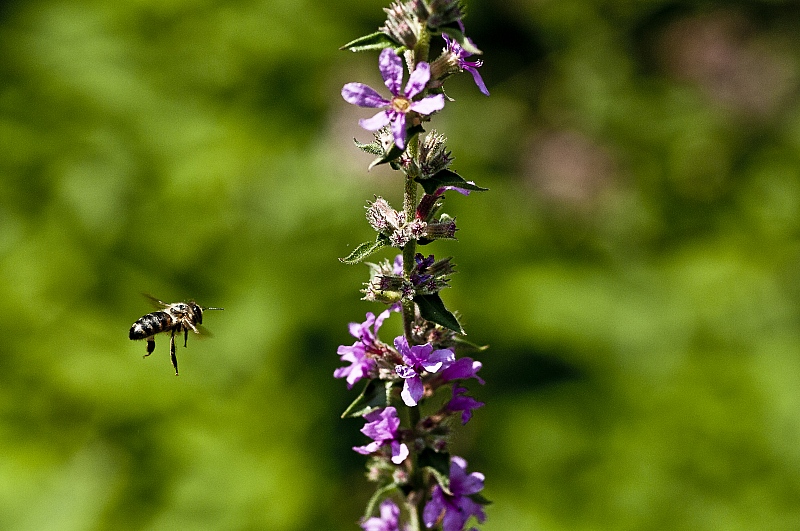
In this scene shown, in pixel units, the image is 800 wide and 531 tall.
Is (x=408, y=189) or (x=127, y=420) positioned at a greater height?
(x=127, y=420)

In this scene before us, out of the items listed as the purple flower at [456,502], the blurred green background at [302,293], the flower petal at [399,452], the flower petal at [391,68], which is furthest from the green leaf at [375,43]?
the blurred green background at [302,293]

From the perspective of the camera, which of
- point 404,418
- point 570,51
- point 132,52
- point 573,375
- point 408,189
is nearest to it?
point 408,189

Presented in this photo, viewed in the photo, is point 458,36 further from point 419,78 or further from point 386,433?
point 386,433

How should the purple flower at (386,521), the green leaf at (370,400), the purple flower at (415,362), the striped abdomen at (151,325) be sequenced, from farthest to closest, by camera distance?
the striped abdomen at (151,325) < the purple flower at (386,521) < the green leaf at (370,400) < the purple flower at (415,362)

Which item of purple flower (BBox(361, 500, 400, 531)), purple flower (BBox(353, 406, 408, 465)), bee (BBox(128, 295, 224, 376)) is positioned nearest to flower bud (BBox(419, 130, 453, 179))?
purple flower (BBox(353, 406, 408, 465))

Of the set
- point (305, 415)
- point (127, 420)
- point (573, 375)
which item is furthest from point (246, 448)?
point (573, 375)

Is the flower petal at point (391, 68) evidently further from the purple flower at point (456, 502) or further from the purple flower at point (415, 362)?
the purple flower at point (456, 502)

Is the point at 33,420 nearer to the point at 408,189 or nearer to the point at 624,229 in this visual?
the point at 408,189

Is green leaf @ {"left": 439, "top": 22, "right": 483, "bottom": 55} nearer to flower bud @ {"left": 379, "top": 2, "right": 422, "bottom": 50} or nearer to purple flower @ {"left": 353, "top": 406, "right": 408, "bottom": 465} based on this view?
flower bud @ {"left": 379, "top": 2, "right": 422, "bottom": 50}
